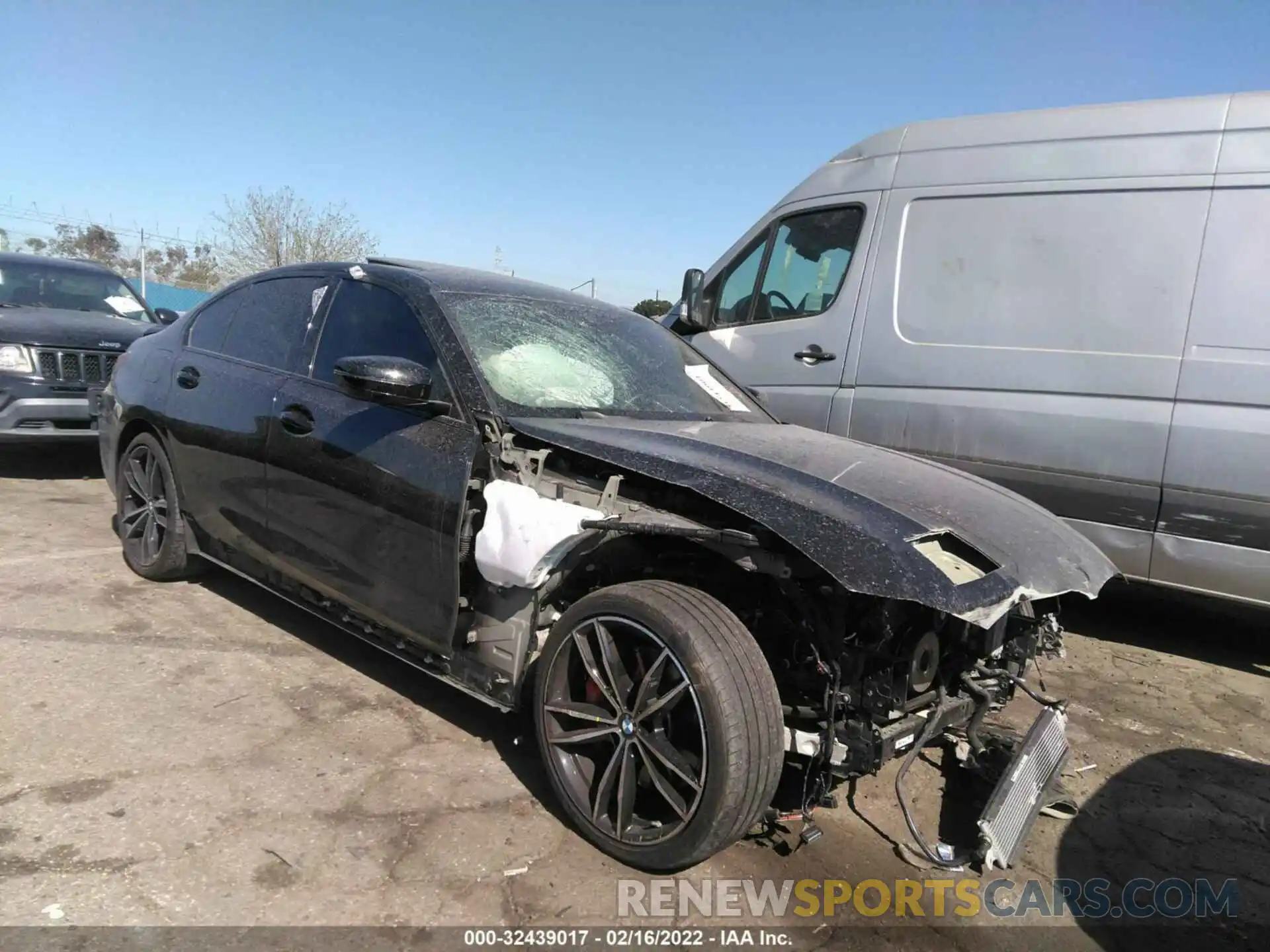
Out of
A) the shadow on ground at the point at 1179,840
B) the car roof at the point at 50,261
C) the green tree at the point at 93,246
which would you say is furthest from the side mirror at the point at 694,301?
the green tree at the point at 93,246

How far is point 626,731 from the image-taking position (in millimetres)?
2479

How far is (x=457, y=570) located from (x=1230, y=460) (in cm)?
349

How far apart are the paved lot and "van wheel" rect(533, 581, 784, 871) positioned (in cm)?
17

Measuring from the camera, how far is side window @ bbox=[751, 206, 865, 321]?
5.27 metres

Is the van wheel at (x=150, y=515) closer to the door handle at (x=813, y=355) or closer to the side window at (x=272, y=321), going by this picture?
the side window at (x=272, y=321)

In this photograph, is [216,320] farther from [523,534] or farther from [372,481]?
[523,534]

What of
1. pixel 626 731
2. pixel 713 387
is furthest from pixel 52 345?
pixel 626 731

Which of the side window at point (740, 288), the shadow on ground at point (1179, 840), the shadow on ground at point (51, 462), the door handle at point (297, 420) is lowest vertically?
the shadow on ground at point (1179, 840)

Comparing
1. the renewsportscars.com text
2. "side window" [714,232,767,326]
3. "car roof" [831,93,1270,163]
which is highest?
"car roof" [831,93,1270,163]

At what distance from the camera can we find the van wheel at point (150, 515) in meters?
4.20

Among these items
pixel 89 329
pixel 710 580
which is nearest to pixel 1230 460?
pixel 710 580

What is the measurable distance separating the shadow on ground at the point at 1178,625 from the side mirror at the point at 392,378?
12.3 ft

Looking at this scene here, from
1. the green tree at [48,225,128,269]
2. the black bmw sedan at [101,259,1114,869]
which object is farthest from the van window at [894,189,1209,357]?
the green tree at [48,225,128,269]

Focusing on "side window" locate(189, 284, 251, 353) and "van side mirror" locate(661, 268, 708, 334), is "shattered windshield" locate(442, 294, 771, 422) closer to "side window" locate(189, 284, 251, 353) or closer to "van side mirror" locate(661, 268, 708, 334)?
"side window" locate(189, 284, 251, 353)
